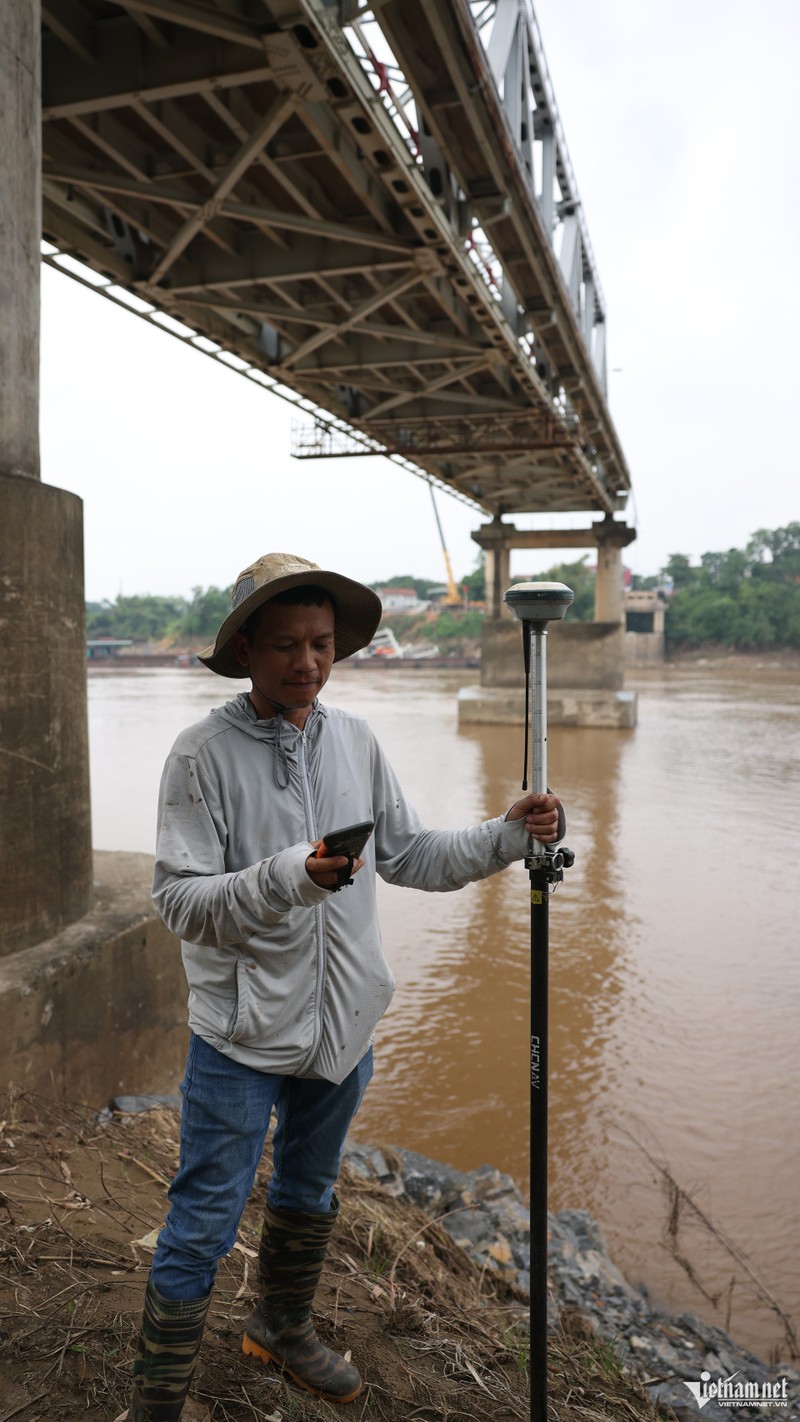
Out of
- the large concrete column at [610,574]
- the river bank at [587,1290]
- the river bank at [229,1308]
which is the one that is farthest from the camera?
the large concrete column at [610,574]

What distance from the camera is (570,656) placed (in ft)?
78.1

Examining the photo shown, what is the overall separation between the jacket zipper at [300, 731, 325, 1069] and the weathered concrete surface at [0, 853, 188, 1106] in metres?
1.72

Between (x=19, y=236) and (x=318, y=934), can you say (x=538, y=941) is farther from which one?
(x=19, y=236)

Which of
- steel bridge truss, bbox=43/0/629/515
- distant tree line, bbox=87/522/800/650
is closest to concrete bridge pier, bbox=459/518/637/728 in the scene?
steel bridge truss, bbox=43/0/629/515

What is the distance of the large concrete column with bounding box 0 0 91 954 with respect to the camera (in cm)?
330

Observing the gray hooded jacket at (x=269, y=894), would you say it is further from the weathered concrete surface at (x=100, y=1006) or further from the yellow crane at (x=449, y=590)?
the yellow crane at (x=449, y=590)

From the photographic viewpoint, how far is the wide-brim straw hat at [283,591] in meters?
1.84

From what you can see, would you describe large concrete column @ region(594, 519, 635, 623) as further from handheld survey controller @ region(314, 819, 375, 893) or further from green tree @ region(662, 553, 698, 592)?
green tree @ region(662, 553, 698, 592)

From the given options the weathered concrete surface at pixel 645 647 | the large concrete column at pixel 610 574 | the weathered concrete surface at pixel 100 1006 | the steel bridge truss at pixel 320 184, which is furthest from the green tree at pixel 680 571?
the weathered concrete surface at pixel 100 1006

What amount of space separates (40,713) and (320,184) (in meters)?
7.10

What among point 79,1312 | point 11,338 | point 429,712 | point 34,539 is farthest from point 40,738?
point 429,712

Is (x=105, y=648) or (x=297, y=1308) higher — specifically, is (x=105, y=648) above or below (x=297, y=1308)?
above

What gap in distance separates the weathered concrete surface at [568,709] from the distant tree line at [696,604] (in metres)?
21.6

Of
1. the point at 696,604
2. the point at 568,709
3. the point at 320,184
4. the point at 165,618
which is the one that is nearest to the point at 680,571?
the point at 696,604
